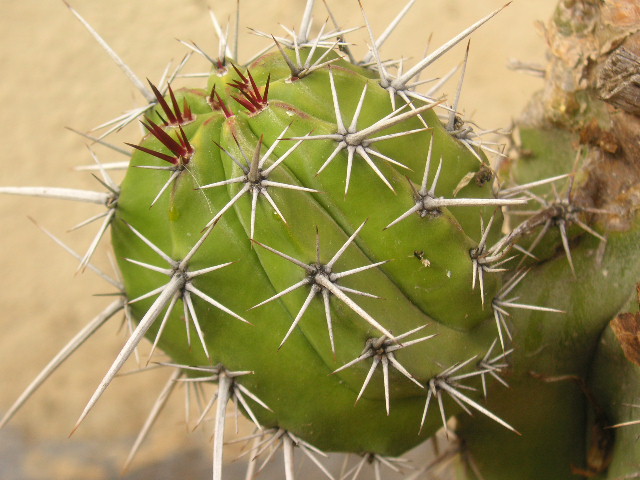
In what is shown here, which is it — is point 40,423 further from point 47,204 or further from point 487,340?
point 487,340

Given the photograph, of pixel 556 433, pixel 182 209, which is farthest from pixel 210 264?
pixel 556 433

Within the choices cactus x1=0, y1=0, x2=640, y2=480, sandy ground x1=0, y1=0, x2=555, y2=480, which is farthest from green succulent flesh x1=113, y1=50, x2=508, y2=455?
sandy ground x1=0, y1=0, x2=555, y2=480

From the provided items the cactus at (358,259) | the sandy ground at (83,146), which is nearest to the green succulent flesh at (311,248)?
the cactus at (358,259)

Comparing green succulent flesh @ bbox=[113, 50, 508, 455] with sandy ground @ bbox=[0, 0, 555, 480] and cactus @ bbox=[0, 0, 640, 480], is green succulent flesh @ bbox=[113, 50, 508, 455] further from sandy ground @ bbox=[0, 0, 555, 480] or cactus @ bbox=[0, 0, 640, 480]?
sandy ground @ bbox=[0, 0, 555, 480]

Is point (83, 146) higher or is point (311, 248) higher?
point (83, 146)

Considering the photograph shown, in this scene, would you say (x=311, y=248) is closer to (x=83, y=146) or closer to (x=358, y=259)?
(x=358, y=259)

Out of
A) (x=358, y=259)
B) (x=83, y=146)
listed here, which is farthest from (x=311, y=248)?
(x=83, y=146)
